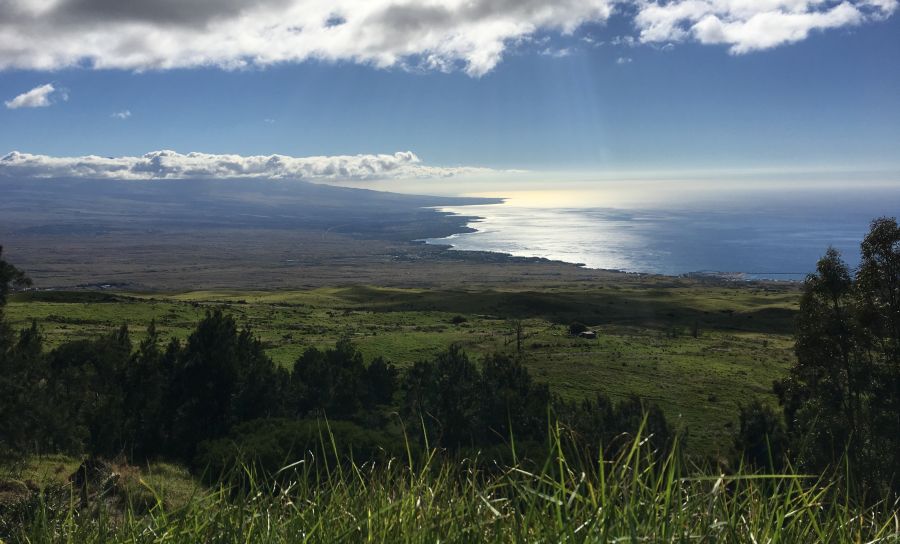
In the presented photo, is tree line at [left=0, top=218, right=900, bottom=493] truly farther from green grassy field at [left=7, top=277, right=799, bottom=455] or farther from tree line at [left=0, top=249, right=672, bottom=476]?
green grassy field at [left=7, top=277, right=799, bottom=455]

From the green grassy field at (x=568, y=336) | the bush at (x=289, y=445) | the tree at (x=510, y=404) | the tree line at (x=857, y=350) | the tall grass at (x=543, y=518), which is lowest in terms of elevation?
the green grassy field at (x=568, y=336)

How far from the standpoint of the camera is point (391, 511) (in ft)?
8.73

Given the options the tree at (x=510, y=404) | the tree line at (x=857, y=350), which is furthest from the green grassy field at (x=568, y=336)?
the tree at (x=510, y=404)

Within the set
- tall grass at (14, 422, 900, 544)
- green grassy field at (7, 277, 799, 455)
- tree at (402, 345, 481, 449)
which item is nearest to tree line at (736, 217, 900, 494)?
green grassy field at (7, 277, 799, 455)

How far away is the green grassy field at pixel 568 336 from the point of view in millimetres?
A: 42188

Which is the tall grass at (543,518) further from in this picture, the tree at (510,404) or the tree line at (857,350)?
the tree at (510,404)

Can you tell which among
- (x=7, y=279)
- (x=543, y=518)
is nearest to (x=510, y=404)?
(x=7, y=279)

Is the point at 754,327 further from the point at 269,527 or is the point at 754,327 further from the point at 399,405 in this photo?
the point at 269,527

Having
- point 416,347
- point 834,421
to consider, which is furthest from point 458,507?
point 416,347

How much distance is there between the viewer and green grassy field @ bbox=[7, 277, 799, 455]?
4219 centimetres

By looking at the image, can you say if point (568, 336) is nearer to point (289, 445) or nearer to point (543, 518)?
point (289, 445)

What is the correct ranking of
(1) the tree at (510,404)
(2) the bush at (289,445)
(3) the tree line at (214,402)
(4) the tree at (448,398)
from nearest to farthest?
(2) the bush at (289,445)
(3) the tree line at (214,402)
(4) the tree at (448,398)
(1) the tree at (510,404)

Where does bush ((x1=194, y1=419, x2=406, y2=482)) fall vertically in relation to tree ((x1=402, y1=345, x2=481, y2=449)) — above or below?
above

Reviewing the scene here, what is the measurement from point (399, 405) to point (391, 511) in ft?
103
